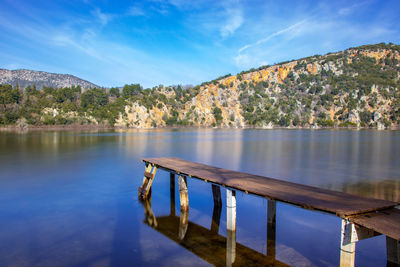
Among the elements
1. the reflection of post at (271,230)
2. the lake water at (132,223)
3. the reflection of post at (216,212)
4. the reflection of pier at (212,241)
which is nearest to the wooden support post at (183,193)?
the reflection of pier at (212,241)

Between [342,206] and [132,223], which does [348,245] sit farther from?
[132,223]

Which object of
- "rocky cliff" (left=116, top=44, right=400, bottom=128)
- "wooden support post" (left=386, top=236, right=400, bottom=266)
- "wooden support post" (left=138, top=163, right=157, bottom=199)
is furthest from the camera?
"rocky cliff" (left=116, top=44, right=400, bottom=128)

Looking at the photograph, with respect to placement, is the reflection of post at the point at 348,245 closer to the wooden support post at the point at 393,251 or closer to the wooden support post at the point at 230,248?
the wooden support post at the point at 393,251

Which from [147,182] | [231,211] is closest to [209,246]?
[231,211]

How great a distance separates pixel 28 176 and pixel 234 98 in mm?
150184

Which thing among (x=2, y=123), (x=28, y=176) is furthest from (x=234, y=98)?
(x=28, y=176)

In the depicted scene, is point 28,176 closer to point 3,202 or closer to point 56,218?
point 3,202

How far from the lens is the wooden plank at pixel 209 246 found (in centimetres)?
755

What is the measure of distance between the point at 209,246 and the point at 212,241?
0.39 m

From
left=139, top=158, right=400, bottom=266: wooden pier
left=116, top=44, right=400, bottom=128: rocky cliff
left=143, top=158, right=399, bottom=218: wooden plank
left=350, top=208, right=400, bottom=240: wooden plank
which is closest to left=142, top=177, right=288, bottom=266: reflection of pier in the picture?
left=139, top=158, right=400, bottom=266: wooden pier

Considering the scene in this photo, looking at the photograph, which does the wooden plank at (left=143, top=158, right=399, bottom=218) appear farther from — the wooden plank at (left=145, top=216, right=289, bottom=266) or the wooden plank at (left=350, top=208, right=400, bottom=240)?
the wooden plank at (left=145, top=216, right=289, bottom=266)

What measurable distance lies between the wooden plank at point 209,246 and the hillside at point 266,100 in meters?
107

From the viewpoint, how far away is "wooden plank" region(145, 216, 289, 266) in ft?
24.8

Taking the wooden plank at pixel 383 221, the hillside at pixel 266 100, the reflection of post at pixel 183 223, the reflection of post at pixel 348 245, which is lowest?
the reflection of post at pixel 183 223
